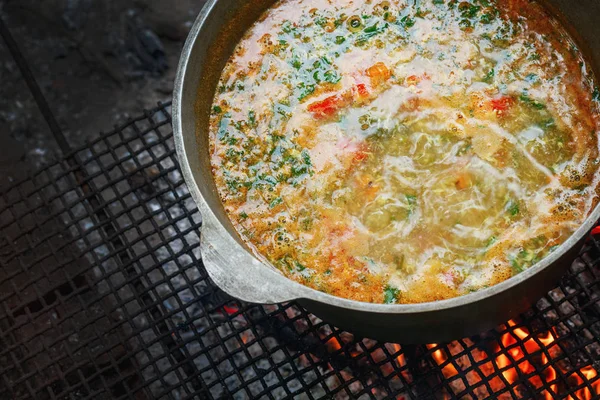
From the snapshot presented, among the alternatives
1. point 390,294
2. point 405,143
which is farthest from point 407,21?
point 390,294

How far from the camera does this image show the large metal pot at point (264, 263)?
131 cm

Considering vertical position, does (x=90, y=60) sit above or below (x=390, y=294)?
below

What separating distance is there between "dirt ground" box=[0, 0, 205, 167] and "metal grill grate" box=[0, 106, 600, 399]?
337 mm

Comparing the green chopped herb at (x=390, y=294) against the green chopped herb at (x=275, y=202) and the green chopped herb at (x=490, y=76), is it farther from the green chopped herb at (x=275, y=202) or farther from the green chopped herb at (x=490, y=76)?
the green chopped herb at (x=490, y=76)

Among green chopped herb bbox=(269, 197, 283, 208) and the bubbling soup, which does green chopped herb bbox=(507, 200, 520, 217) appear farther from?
green chopped herb bbox=(269, 197, 283, 208)

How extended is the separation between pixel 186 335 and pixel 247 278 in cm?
113

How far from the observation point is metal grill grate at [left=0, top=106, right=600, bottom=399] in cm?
192

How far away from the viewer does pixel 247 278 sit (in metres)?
1.39

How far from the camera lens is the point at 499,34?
1736 mm

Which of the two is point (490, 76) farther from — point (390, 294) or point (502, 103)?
point (390, 294)

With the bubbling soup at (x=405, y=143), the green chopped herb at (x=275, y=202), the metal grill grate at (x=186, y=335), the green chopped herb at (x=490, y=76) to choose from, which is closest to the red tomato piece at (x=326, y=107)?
the bubbling soup at (x=405, y=143)

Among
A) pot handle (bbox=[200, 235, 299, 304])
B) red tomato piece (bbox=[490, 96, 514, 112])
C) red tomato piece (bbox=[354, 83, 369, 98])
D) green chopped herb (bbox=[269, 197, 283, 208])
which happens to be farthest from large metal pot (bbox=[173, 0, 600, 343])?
red tomato piece (bbox=[354, 83, 369, 98])

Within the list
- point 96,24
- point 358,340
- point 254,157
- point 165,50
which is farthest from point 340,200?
point 96,24

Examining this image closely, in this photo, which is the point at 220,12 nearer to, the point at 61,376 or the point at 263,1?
the point at 263,1
